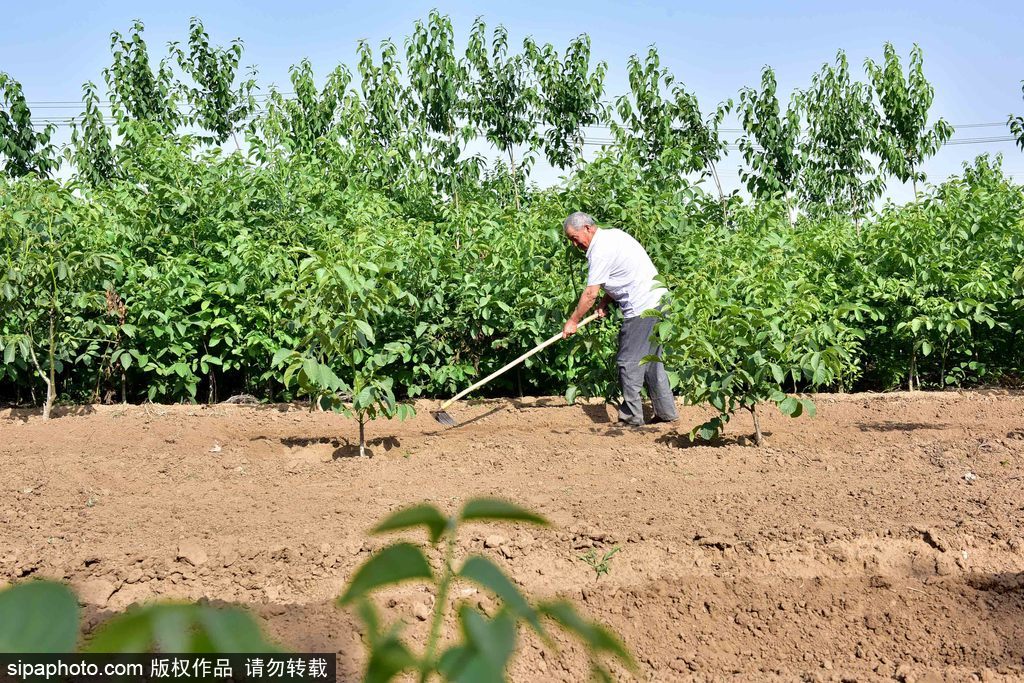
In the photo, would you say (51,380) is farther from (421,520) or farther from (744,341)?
(421,520)

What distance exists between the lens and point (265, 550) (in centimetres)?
355

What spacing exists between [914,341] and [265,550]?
563 cm

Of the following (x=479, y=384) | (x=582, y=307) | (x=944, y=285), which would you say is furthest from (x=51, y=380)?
(x=944, y=285)

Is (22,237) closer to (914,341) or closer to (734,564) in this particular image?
(734,564)

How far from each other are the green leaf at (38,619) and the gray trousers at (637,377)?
570 cm

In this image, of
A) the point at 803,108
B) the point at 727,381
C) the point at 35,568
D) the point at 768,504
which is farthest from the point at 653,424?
the point at 803,108

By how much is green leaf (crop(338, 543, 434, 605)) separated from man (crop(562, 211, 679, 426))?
5.52m

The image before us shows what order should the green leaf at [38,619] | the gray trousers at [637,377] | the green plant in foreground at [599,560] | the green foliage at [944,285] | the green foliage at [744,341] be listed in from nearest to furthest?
the green leaf at [38,619]
the green plant in foreground at [599,560]
the green foliage at [744,341]
the gray trousers at [637,377]
the green foliage at [944,285]

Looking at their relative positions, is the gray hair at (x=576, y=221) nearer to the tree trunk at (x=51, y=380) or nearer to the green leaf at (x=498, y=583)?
the tree trunk at (x=51, y=380)

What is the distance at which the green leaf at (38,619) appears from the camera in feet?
1.71

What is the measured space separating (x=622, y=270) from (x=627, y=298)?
0.62ft

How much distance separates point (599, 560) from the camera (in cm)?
355

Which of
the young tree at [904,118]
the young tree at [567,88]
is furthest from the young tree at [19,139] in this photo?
the young tree at [904,118]

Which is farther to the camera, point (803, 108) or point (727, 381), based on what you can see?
point (803, 108)
